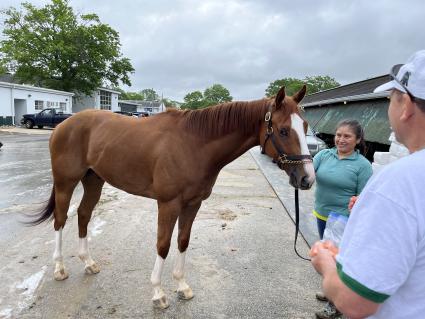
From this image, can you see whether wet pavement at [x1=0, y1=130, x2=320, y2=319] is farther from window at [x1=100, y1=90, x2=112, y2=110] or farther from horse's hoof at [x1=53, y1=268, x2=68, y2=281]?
window at [x1=100, y1=90, x2=112, y2=110]

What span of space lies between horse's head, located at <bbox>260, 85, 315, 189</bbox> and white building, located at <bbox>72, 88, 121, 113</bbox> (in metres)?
45.9

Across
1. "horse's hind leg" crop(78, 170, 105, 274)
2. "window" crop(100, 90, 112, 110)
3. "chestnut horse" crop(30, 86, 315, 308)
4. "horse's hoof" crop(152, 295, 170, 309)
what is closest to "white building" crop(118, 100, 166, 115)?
"window" crop(100, 90, 112, 110)

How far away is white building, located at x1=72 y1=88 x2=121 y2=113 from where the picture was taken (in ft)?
153

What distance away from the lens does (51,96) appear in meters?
37.2

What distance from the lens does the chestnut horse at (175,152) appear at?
3001 mm

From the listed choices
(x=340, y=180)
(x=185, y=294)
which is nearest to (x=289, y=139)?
(x=340, y=180)

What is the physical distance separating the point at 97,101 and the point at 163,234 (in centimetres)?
4933

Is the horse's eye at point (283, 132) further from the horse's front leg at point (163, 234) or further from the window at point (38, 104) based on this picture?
the window at point (38, 104)

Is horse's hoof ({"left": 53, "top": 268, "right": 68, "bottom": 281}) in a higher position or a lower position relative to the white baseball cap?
lower

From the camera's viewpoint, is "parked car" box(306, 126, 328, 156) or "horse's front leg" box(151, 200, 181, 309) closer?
"horse's front leg" box(151, 200, 181, 309)

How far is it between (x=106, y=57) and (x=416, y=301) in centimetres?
4662

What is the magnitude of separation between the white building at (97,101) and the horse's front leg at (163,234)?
45415 millimetres

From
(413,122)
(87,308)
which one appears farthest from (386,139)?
(413,122)

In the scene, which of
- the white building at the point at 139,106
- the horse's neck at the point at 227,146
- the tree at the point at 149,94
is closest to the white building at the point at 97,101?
the white building at the point at 139,106
